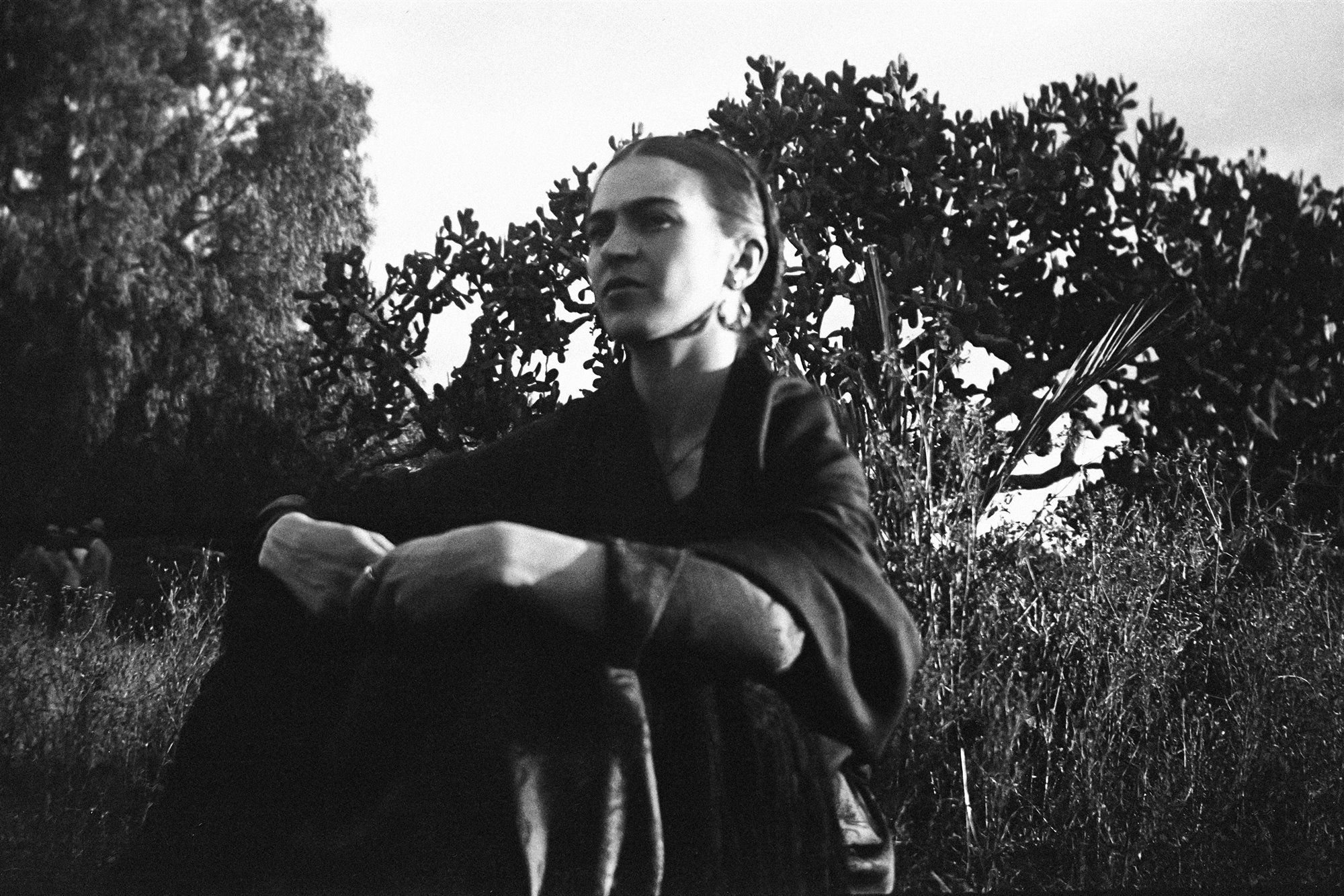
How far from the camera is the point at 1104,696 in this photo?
391 centimetres

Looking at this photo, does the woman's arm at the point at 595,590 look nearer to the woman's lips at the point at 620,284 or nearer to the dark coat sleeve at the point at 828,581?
the dark coat sleeve at the point at 828,581

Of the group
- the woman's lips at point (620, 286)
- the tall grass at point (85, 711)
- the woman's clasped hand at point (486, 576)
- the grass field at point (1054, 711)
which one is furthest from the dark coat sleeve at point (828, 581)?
the tall grass at point (85, 711)

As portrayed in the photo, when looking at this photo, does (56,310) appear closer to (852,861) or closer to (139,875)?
(139,875)

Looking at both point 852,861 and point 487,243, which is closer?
point 852,861

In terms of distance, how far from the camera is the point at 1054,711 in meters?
3.69

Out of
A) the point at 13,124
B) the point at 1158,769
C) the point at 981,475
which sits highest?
the point at 13,124

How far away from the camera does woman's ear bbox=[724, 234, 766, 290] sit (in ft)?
6.17

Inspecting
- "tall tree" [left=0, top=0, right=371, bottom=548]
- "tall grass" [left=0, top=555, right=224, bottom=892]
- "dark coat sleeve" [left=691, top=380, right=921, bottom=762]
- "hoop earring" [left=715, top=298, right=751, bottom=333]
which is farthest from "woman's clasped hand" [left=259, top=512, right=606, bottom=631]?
"tall grass" [left=0, top=555, right=224, bottom=892]

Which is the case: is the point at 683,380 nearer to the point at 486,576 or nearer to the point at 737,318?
the point at 737,318

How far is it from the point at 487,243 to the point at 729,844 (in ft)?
10.5

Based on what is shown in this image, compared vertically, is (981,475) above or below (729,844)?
above

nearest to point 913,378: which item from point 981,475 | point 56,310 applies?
point 981,475

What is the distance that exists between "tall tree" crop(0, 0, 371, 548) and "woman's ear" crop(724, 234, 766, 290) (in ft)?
4.50

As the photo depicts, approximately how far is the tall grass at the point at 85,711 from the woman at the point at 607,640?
68.5 inches
